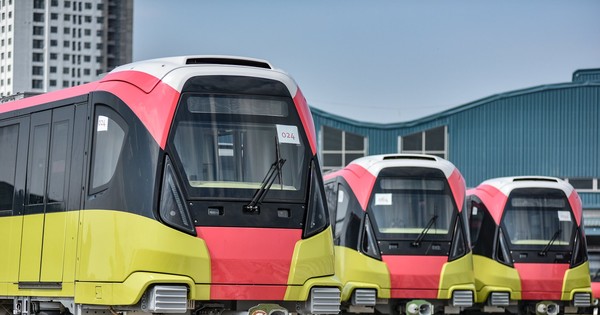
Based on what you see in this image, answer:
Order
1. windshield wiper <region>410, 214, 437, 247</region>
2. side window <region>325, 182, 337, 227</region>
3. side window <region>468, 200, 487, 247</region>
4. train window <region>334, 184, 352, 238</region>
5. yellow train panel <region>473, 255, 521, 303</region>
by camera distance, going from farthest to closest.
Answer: side window <region>468, 200, 487, 247</region> < yellow train panel <region>473, 255, 521, 303</region> < side window <region>325, 182, 337, 227</region> < train window <region>334, 184, 352, 238</region> < windshield wiper <region>410, 214, 437, 247</region>

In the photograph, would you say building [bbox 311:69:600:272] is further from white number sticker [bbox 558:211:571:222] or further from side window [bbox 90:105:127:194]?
side window [bbox 90:105:127:194]

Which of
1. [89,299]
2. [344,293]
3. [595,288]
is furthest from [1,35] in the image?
[89,299]

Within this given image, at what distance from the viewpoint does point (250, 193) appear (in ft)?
43.1

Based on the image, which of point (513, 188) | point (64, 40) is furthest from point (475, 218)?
point (64, 40)

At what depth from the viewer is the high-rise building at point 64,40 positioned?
158875 mm

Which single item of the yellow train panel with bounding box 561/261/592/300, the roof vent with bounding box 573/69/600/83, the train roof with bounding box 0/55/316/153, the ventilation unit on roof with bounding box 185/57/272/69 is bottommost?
the yellow train panel with bounding box 561/261/592/300

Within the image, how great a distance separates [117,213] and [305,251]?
6.53 ft

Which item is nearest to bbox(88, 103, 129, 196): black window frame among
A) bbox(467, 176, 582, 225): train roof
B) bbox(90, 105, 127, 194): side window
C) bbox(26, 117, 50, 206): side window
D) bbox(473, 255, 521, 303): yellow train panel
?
bbox(90, 105, 127, 194): side window

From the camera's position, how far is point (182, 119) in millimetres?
13055

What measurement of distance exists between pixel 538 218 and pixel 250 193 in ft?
42.0

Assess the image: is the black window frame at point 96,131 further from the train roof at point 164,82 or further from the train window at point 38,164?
the train window at point 38,164

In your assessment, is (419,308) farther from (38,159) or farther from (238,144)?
(238,144)

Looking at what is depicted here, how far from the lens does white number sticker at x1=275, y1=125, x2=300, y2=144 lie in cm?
1339

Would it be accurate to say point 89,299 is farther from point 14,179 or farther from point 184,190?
point 14,179
